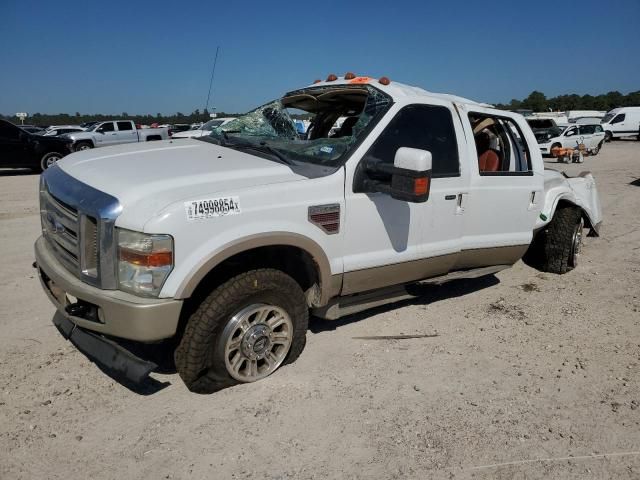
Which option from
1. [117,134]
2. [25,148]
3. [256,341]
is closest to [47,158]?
[25,148]

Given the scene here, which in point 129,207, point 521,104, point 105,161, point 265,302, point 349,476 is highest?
point 521,104

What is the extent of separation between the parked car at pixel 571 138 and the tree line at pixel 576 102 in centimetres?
4503

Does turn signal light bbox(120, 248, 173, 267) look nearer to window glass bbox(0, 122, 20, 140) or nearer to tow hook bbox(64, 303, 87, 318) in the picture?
tow hook bbox(64, 303, 87, 318)

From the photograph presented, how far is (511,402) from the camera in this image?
318 centimetres

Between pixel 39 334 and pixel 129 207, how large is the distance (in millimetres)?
1895

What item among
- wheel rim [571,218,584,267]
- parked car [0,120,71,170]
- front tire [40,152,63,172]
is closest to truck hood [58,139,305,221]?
wheel rim [571,218,584,267]

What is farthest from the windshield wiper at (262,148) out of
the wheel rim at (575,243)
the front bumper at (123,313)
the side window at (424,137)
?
the wheel rim at (575,243)

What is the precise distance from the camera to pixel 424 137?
3863 mm

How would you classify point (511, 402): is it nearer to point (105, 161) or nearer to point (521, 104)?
point (105, 161)

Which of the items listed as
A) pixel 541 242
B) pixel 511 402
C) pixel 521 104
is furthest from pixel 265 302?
pixel 521 104

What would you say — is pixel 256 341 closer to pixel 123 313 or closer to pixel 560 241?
pixel 123 313

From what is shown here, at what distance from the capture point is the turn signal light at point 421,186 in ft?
10.0

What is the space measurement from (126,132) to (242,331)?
75.3 feet

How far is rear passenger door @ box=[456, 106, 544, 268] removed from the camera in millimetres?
4203
